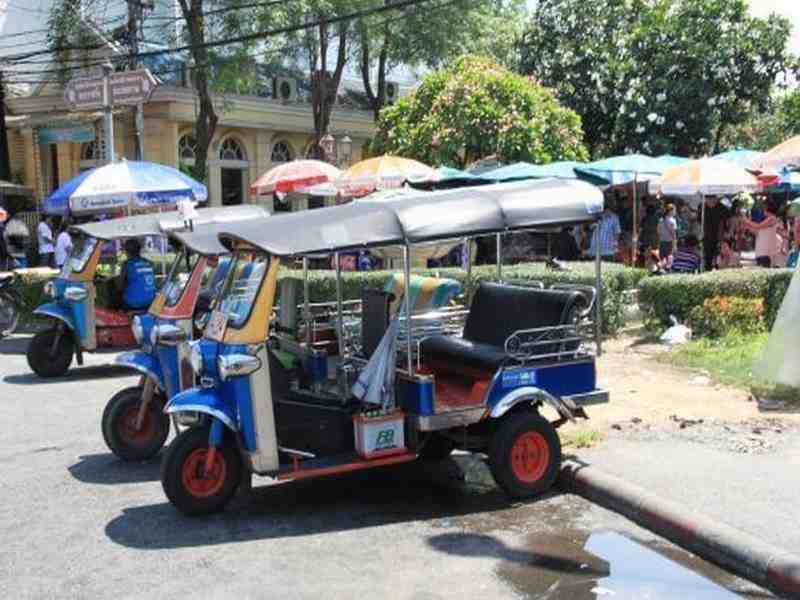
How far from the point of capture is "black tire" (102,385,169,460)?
23.8ft

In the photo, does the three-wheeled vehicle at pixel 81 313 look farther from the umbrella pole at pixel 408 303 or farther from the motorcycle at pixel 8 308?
the umbrella pole at pixel 408 303

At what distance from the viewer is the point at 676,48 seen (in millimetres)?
27641

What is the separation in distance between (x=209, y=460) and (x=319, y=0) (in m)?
19.5

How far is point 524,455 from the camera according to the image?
6277 millimetres

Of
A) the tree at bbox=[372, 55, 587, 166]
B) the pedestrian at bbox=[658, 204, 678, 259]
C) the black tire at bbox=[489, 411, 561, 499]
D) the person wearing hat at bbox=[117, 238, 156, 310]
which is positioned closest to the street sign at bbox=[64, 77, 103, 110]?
the person wearing hat at bbox=[117, 238, 156, 310]

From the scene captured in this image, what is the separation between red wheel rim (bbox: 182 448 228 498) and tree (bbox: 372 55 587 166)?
49.4ft

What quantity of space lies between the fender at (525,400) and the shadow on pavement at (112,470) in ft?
8.51

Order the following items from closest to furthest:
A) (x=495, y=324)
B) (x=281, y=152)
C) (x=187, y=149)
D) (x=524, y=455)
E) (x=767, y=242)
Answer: (x=524, y=455), (x=495, y=324), (x=767, y=242), (x=187, y=149), (x=281, y=152)

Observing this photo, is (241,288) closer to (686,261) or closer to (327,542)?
(327,542)

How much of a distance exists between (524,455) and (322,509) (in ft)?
4.50

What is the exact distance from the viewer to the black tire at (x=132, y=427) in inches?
286

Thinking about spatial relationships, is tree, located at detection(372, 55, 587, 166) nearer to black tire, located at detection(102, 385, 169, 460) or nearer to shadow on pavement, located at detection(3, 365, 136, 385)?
shadow on pavement, located at detection(3, 365, 136, 385)

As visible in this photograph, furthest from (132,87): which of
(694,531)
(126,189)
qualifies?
(694,531)

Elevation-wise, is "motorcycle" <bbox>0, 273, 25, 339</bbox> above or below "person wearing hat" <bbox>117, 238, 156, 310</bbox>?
below
